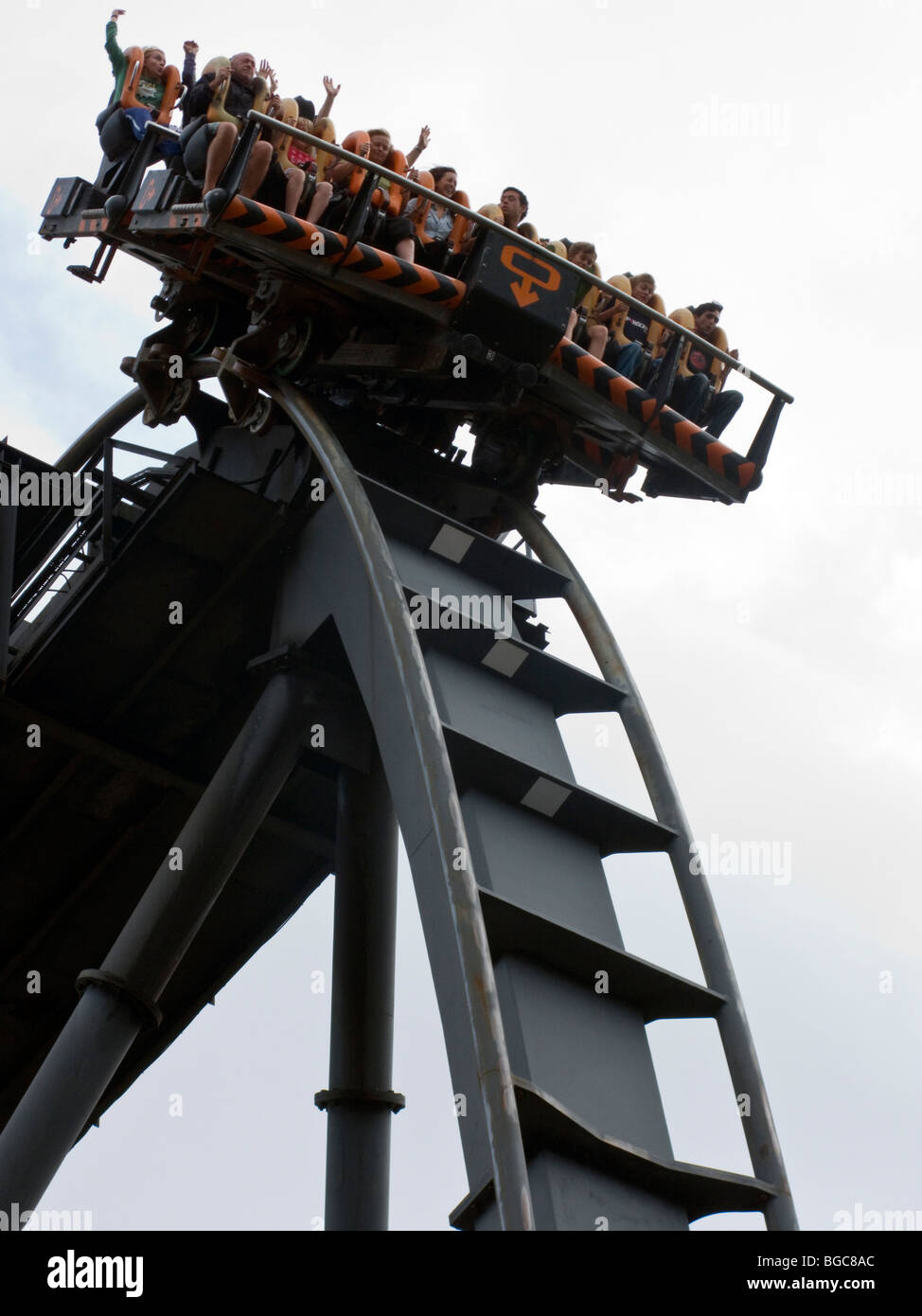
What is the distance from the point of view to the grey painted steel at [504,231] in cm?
986

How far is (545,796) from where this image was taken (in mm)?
8695

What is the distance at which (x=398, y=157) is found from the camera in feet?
39.5

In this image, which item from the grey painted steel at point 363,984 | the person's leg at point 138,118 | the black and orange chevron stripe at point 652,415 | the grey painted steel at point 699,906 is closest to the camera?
the grey painted steel at point 699,906

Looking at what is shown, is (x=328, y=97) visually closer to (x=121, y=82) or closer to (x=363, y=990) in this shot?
(x=121, y=82)

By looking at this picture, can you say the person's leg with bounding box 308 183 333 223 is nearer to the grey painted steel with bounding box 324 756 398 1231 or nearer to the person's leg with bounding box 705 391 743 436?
the person's leg with bounding box 705 391 743 436

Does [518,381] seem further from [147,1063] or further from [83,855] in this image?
[147,1063]

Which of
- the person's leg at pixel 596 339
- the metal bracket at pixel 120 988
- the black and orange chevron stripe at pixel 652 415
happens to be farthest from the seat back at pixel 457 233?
the metal bracket at pixel 120 988

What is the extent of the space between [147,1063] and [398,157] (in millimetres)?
7286

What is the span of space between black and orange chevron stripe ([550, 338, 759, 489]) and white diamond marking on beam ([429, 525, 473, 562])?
1.52 metres

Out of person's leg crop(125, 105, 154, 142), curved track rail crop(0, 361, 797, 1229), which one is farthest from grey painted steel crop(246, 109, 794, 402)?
curved track rail crop(0, 361, 797, 1229)

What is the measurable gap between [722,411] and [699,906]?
4.35 metres

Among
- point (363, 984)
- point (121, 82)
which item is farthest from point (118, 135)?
point (363, 984)

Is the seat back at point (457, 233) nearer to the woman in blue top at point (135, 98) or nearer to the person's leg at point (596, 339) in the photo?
the person's leg at point (596, 339)

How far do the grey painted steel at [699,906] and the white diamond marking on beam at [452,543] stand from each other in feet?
3.15
